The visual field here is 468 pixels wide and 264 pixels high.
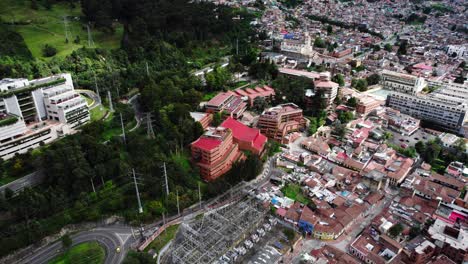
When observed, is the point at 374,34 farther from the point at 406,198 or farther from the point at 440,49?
the point at 406,198

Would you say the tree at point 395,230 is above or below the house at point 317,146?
below

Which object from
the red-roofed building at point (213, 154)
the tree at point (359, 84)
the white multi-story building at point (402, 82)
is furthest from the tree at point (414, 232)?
the white multi-story building at point (402, 82)

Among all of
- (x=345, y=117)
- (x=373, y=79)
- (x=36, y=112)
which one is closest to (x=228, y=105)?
(x=345, y=117)

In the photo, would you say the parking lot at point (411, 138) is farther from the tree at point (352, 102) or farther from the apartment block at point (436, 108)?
the tree at point (352, 102)

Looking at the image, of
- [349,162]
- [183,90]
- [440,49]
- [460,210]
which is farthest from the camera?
[440,49]

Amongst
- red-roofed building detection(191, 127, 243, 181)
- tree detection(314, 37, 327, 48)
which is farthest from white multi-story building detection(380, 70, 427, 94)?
red-roofed building detection(191, 127, 243, 181)

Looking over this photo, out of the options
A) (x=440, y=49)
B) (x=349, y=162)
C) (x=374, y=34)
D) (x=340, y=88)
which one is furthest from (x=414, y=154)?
(x=374, y=34)
